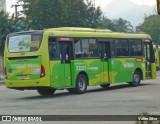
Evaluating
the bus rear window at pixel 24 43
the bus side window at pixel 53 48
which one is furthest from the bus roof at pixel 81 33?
the bus rear window at pixel 24 43

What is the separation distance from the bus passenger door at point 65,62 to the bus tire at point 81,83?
0.58 meters

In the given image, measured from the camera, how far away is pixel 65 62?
22.5m

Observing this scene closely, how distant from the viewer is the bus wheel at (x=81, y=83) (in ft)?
75.6

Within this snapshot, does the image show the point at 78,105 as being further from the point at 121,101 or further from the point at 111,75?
the point at 111,75

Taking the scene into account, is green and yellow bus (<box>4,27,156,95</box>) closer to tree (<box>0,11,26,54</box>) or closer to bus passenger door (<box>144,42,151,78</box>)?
bus passenger door (<box>144,42,151,78</box>)

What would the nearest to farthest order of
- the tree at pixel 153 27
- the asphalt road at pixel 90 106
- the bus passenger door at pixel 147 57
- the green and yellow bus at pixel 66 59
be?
the asphalt road at pixel 90 106 < the green and yellow bus at pixel 66 59 < the bus passenger door at pixel 147 57 < the tree at pixel 153 27

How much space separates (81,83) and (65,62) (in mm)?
1447

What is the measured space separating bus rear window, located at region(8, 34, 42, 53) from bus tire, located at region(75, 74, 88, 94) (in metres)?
2.70

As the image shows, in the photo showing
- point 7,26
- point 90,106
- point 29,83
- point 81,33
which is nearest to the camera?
point 90,106

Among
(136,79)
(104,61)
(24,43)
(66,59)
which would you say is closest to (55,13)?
(136,79)

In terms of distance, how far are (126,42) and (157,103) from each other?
32.7 feet

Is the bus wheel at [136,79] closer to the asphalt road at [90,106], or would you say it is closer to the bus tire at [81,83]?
the bus tire at [81,83]

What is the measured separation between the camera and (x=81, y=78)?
76.9 ft

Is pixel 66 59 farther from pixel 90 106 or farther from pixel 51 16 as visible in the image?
pixel 51 16
